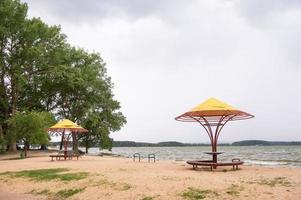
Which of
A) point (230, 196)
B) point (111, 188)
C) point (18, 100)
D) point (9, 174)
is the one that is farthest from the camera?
point (18, 100)

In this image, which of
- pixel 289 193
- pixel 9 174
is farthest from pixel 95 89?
pixel 289 193

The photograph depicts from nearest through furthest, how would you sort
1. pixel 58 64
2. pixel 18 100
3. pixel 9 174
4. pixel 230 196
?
pixel 230 196
pixel 9 174
pixel 58 64
pixel 18 100

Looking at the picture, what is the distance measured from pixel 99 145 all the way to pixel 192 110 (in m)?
36.1

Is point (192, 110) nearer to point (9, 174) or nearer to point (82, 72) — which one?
point (9, 174)

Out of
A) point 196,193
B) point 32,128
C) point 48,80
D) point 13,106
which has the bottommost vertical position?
point 196,193

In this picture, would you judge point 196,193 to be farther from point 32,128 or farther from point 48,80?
point 48,80

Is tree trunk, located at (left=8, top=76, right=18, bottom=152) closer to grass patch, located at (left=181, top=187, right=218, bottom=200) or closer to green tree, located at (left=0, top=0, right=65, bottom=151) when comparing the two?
green tree, located at (left=0, top=0, right=65, bottom=151)

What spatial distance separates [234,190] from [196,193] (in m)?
1.28

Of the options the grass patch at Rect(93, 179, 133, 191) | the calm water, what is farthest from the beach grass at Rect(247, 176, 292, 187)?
the calm water

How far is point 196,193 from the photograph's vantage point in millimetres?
14125

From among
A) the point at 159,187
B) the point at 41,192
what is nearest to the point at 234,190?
the point at 159,187

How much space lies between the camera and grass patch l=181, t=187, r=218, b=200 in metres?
13.7

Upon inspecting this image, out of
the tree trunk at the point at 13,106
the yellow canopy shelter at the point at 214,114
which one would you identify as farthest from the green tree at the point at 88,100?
the yellow canopy shelter at the point at 214,114

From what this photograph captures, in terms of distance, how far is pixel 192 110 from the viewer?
23297 millimetres
